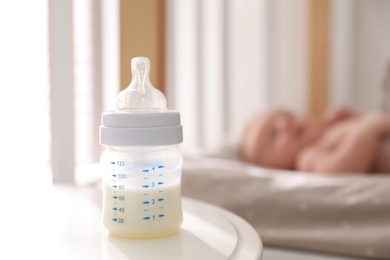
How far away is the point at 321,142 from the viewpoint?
4.83ft

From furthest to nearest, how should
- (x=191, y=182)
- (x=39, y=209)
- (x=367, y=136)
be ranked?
(x=367, y=136)
(x=191, y=182)
(x=39, y=209)

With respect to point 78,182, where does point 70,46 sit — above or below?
above

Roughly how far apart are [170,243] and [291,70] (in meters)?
1.86

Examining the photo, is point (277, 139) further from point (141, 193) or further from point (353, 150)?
point (141, 193)

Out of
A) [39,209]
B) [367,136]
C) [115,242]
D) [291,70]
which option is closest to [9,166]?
[39,209]

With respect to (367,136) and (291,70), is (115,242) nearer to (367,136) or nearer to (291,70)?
(367,136)

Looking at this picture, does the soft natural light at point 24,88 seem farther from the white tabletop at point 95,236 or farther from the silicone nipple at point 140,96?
the silicone nipple at point 140,96

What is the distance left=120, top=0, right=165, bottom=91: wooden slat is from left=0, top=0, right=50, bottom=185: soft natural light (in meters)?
0.20

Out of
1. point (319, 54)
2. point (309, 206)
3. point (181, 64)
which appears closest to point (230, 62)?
point (181, 64)

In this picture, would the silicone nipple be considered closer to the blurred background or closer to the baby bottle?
the baby bottle

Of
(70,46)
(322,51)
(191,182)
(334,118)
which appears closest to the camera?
(70,46)

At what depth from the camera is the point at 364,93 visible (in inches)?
92.5

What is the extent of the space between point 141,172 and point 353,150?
844 millimetres

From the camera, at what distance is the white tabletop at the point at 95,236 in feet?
1.66
